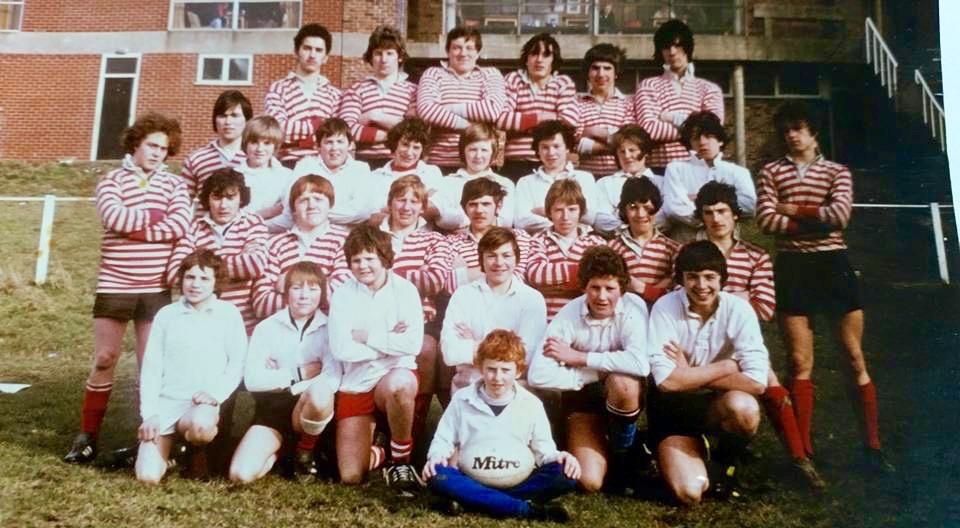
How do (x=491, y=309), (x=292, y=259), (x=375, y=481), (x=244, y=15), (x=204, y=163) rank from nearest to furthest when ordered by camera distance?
(x=375, y=481)
(x=491, y=309)
(x=292, y=259)
(x=204, y=163)
(x=244, y=15)

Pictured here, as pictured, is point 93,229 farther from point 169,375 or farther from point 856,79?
point 856,79

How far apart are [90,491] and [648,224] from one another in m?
1.99

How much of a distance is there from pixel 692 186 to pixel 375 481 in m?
1.50

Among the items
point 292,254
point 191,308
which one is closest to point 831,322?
point 292,254

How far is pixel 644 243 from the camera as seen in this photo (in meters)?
2.38

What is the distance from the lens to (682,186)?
2465mm

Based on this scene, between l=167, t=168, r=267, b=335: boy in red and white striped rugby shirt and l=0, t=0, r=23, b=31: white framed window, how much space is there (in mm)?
1098

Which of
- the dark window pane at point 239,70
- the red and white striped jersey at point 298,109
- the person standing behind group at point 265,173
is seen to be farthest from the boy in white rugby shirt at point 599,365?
the dark window pane at point 239,70

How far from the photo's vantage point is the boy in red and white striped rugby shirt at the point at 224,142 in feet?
8.15

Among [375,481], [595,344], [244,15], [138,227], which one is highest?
[244,15]

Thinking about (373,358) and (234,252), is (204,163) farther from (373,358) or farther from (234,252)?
(373,358)

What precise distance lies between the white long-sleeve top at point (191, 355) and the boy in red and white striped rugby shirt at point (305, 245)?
0.13 metres

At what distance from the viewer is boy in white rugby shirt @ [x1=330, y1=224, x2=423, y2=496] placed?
7.30ft

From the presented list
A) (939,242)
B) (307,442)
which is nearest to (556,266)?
(307,442)
